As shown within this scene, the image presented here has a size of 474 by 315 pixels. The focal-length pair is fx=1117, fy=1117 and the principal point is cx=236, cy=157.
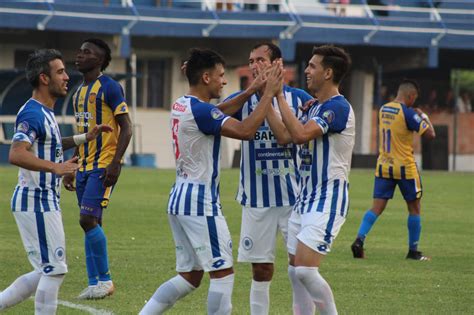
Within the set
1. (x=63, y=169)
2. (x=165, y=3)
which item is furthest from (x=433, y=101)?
(x=63, y=169)

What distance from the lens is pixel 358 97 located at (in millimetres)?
40281

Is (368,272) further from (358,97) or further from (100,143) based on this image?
(358,97)

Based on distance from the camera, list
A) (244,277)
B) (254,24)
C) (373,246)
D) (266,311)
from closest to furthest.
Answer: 1. (266,311)
2. (244,277)
3. (373,246)
4. (254,24)

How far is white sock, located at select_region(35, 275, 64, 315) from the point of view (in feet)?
25.6

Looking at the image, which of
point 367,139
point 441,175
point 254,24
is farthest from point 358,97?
point 441,175

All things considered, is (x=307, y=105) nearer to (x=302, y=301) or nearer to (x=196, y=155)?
(x=196, y=155)

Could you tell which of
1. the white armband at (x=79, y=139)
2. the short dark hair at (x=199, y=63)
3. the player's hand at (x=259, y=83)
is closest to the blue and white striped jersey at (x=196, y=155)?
the short dark hair at (x=199, y=63)

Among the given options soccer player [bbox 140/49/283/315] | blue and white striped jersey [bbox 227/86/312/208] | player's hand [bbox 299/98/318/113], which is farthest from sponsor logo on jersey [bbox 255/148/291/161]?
soccer player [bbox 140/49/283/315]

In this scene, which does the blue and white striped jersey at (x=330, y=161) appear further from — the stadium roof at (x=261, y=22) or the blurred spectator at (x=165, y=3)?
the blurred spectator at (x=165, y=3)

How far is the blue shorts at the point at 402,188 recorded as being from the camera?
13930 millimetres

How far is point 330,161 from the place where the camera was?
26.9ft

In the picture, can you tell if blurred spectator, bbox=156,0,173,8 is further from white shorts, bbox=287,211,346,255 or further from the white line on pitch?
white shorts, bbox=287,211,346,255

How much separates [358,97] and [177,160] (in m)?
32.8

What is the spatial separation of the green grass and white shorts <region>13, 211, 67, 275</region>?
156 centimetres
